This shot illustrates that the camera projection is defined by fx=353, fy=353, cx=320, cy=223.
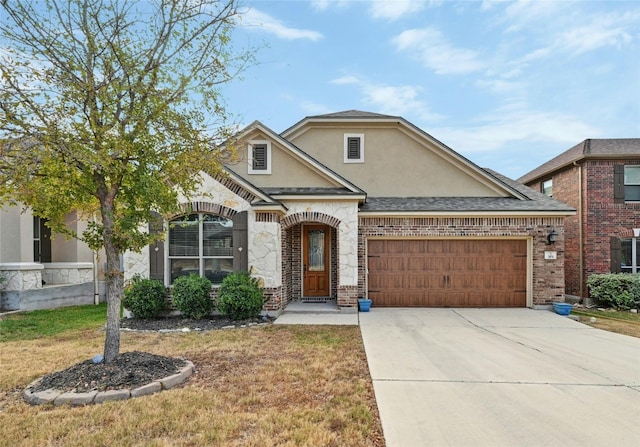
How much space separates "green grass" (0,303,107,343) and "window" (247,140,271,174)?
5.56 metres

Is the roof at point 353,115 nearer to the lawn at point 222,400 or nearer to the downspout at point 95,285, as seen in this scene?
the lawn at point 222,400

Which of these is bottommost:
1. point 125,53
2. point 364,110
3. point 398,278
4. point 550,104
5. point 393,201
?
point 398,278

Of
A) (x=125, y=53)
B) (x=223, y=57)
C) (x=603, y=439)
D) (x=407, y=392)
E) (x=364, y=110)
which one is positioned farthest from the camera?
(x=364, y=110)

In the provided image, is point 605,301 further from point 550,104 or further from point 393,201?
point 550,104

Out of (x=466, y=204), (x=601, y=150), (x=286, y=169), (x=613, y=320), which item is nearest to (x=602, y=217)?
(x=601, y=150)

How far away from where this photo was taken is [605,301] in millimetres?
11039

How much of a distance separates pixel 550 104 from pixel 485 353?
15111mm

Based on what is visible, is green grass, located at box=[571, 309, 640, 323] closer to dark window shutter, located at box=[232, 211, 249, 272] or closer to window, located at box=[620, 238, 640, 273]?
window, located at box=[620, 238, 640, 273]

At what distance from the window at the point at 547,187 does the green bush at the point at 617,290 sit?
13.4ft

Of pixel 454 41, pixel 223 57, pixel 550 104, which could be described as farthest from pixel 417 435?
pixel 550 104

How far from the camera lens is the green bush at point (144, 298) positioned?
8508mm

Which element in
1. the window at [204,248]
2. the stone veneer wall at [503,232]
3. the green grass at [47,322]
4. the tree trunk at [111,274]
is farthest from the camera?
the stone veneer wall at [503,232]

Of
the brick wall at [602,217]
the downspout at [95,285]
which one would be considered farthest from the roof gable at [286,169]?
the brick wall at [602,217]

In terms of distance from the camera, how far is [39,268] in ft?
34.8
